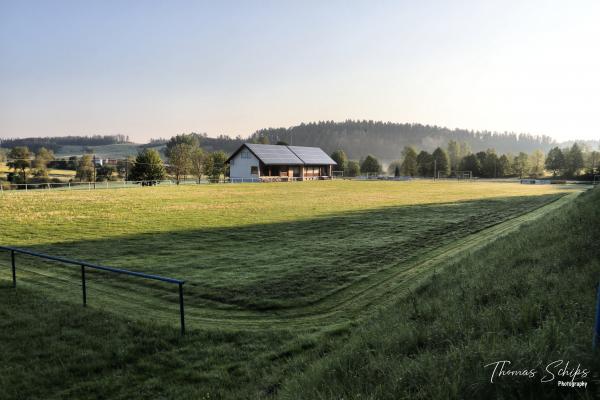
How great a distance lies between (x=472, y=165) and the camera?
4774 inches

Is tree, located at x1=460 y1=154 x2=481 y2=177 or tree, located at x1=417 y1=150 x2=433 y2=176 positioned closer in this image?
tree, located at x1=460 y1=154 x2=481 y2=177

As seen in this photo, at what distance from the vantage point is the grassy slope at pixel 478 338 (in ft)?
14.7

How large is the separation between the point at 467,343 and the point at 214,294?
777 centimetres

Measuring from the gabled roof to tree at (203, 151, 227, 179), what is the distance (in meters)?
6.35

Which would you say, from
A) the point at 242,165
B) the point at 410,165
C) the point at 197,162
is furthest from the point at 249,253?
the point at 410,165

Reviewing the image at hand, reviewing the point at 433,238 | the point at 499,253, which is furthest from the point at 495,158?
the point at 499,253

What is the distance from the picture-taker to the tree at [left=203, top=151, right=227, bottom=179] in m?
93.4

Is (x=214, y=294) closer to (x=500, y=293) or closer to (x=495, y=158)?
(x=500, y=293)

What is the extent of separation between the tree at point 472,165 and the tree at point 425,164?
917cm

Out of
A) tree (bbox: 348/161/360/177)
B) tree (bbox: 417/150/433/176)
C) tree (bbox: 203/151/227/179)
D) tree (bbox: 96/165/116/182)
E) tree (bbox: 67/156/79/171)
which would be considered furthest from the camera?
tree (bbox: 67/156/79/171)

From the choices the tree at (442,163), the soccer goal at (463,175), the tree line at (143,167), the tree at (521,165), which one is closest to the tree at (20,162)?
the tree line at (143,167)

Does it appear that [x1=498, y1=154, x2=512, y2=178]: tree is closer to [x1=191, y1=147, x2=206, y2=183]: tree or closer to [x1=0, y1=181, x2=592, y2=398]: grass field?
[x1=191, y1=147, x2=206, y2=183]: tree

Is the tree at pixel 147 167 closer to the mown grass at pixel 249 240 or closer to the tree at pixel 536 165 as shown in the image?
the mown grass at pixel 249 240

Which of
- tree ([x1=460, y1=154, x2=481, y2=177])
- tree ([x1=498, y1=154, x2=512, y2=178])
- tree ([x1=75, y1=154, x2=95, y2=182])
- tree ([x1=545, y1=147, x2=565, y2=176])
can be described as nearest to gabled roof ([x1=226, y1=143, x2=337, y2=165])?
tree ([x1=75, y1=154, x2=95, y2=182])
